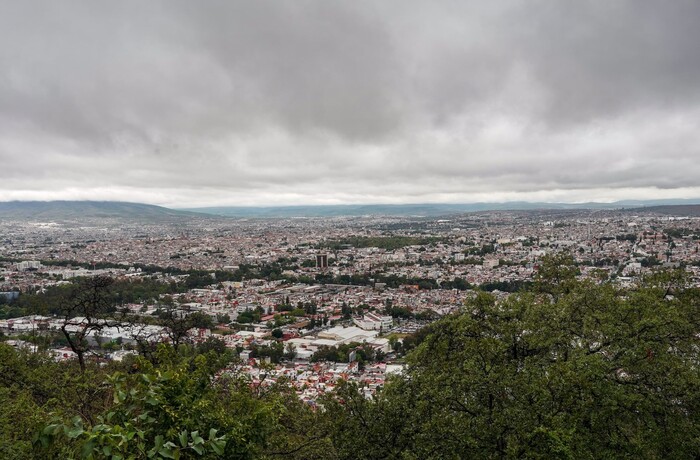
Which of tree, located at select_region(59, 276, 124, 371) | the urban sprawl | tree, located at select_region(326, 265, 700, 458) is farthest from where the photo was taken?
the urban sprawl

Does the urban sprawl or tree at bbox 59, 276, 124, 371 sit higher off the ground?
tree at bbox 59, 276, 124, 371

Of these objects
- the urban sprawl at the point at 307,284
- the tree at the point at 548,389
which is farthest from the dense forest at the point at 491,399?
the urban sprawl at the point at 307,284

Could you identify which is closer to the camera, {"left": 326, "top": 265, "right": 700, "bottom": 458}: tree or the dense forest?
the dense forest

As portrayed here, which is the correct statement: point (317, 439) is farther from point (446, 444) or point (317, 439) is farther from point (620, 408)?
point (620, 408)

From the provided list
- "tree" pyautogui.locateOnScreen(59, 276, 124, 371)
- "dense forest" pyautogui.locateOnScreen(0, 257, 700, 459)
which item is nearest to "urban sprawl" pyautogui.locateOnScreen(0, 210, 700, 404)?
"tree" pyautogui.locateOnScreen(59, 276, 124, 371)

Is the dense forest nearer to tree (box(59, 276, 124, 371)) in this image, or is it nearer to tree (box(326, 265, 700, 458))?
→ tree (box(326, 265, 700, 458))

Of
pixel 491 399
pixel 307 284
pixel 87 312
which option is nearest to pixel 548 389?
pixel 491 399

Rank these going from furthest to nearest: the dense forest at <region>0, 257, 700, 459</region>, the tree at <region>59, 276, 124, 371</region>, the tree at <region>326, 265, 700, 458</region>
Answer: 1. the tree at <region>59, 276, 124, 371</region>
2. the tree at <region>326, 265, 700, 458</region>
3. the dense forest at <region>0, 257, 700, 459</region>

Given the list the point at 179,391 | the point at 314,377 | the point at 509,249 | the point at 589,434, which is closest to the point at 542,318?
the point at 589,434

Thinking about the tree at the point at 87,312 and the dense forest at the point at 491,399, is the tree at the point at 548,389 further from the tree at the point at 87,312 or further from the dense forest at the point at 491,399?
the tree at the point at 87,312
